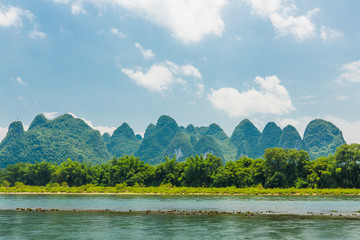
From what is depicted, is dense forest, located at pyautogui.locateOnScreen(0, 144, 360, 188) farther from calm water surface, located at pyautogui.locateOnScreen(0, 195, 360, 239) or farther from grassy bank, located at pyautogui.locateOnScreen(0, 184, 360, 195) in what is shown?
calm water surface, located at pyautogui.locateOnScreen(0, 195, 360, 239)

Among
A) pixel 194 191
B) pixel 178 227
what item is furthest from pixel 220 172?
pixel 178 227

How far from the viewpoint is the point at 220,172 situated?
75938 millimetres

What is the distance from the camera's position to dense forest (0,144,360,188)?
66438mm

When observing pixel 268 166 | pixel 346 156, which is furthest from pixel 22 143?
pixel 346 156

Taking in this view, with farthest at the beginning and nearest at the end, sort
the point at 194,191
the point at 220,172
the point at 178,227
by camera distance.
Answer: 1. the point at 220,172
2. the point at 194,191
3. the point at 178,227

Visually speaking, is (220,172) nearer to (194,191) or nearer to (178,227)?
(194,191)

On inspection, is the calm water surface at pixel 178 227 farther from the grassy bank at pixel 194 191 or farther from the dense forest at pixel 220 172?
the dense forest at pixel 220 172

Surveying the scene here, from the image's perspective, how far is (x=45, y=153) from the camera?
190 m

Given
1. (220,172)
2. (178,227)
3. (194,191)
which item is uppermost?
(220,172)

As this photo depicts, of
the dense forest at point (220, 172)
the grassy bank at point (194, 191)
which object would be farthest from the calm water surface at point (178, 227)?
the dense forest at point (220, 172)

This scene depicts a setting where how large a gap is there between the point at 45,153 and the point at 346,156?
544 ft

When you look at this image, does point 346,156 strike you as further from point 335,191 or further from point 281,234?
point 281,234

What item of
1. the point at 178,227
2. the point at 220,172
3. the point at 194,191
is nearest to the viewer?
the point at 178,227

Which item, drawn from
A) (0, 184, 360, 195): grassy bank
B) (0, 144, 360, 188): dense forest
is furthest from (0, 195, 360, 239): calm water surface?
(0, 144, 360, 188): dense forest
